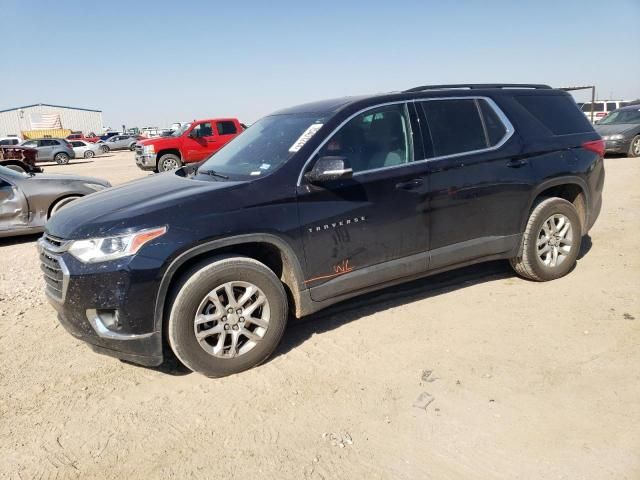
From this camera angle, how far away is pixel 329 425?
269 cm

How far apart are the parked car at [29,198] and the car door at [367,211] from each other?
5167 mm

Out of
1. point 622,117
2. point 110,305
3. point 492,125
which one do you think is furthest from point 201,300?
point 622,117

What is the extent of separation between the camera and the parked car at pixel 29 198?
6.92m

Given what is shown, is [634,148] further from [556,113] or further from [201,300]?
[201,300]

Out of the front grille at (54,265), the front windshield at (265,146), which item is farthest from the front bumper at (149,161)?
the front grille at (54,265)

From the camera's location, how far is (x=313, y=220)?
333cm

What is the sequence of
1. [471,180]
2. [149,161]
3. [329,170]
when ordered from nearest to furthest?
[329,170]
[471,180]
[149,161]

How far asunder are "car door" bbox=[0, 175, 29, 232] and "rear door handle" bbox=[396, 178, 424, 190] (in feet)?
19.6

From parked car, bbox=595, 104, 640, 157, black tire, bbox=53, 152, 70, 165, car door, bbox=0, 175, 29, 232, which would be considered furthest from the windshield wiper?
black tire, bbox=53, 152, 70, 165

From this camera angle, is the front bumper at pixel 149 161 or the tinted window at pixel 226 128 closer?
the front bumper at pixel 149 161

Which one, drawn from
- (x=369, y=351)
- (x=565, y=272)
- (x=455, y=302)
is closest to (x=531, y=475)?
(x=369, y=351)

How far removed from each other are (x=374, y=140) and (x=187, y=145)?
13.6 meters

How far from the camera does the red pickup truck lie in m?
15.8

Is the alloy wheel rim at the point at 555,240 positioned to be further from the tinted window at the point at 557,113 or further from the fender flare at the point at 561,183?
the tinted window at the point at 557,113
